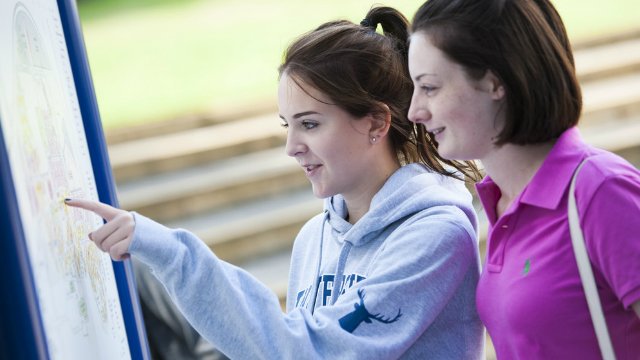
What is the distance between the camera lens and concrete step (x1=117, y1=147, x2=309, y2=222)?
4.58m

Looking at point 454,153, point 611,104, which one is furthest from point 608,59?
point 454,153

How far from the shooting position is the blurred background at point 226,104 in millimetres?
4555

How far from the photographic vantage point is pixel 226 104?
5.46m

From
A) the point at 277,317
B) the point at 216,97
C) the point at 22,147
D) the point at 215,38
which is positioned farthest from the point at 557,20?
the point at 215,38

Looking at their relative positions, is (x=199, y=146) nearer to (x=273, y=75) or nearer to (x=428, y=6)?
(x=273, y=75)

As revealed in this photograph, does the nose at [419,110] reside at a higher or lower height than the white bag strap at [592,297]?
higher

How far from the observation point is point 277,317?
4.01 ft

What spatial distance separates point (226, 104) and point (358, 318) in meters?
4.28

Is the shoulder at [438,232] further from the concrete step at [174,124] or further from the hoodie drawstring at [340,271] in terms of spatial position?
the concrete step at [174,124]

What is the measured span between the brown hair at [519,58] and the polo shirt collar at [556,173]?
0.02m

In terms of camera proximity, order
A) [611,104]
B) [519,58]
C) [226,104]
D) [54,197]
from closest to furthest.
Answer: [54,197] → [519,58] → [611,104] → [226,104]

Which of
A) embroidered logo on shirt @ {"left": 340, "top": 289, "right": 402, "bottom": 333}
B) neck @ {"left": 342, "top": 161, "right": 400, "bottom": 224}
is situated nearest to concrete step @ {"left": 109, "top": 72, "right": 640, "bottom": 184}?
neck @ {"left": 342, "top": 161, "right": 400, "bottom": 224}

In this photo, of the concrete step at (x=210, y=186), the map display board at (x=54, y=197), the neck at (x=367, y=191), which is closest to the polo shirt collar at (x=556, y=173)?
the neck at (x=367, y=191)

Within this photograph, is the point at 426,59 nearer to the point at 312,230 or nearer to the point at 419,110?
the point at 419,110
